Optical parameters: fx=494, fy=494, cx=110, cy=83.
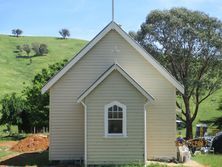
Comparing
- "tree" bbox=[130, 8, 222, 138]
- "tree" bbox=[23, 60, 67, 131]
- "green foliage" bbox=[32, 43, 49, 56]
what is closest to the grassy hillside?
"green foliage" bbox=[32, 43, 49, 56]

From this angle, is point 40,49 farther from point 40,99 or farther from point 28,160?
point 28,160

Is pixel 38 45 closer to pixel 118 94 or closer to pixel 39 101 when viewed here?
pixel 39 101

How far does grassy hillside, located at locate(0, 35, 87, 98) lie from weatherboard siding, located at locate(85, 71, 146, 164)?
82.9 m

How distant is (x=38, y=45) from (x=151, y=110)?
13871 cm

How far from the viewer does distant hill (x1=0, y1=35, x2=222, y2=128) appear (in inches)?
4464

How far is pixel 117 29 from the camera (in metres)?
26.0

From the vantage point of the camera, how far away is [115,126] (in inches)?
963

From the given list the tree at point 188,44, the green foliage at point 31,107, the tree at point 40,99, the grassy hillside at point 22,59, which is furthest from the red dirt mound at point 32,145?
the grassy hillside at point 22,59

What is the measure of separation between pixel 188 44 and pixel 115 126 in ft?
85.1

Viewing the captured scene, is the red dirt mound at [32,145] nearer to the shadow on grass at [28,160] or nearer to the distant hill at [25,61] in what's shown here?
the shadow on grass at [28,160]

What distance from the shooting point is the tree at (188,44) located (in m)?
48.2

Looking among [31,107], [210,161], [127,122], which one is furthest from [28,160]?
[31,107]

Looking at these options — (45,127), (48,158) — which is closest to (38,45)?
(45,127)

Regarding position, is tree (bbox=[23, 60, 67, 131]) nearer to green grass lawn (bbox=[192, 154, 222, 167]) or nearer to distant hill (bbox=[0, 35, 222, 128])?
green grass lawn (bbox=[192, 154, 222, 167])
